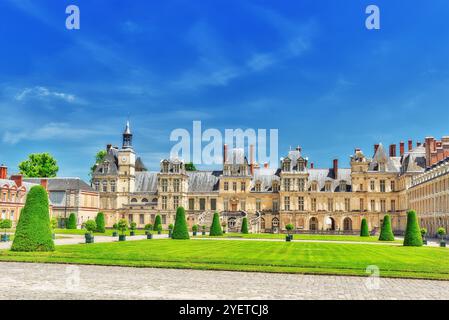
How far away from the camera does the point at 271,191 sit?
74875 mm

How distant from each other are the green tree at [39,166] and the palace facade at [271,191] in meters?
10.3

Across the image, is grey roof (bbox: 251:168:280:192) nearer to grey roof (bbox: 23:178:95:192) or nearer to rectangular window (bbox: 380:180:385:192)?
rectangular window (bbox: 380:180:385:192)

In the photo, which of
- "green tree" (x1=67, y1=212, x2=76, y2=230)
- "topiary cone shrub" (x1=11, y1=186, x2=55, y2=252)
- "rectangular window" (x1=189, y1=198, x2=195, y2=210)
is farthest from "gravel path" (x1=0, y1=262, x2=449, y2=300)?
"rectangular window" (x1=189, y1=198, x2=195, y2=210)

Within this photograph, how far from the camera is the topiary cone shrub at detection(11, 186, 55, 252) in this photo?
931 inches

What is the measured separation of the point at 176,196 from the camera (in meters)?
75.2

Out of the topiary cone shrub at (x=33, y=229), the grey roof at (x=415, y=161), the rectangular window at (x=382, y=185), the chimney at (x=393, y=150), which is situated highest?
the chimney at (x=393, y=150)

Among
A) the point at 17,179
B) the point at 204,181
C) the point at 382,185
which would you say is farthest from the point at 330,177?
the point at 17,179

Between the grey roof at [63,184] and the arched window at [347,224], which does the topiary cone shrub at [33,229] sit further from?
the arched window at [347,224]

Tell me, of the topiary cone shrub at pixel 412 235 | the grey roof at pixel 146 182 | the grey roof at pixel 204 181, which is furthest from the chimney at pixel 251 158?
the topiary cone shrub at pixel 412 235

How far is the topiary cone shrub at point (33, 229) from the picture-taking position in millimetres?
23641

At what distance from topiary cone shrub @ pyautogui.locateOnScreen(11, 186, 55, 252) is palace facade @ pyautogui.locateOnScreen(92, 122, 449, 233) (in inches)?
1822

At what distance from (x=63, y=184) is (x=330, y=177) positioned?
41.8 metres

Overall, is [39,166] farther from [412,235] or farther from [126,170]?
[412,235]
